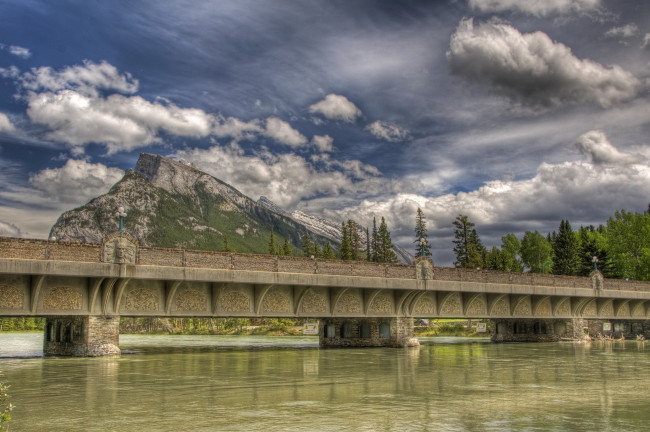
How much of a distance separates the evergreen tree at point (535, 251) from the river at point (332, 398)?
9264 centimetres

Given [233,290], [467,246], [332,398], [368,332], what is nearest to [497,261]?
[467,246]

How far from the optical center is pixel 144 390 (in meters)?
15.6

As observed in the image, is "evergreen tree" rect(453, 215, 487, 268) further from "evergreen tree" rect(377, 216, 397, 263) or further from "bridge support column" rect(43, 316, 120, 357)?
"bridge support column" rect(43, 316, 120, 357)

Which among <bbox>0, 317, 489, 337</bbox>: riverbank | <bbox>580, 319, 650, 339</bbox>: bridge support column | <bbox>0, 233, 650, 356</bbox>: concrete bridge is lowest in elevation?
<bbox>0, 317, 489, 337</bbox>: riverbank

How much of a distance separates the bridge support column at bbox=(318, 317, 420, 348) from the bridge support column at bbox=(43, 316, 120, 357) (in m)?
17.3

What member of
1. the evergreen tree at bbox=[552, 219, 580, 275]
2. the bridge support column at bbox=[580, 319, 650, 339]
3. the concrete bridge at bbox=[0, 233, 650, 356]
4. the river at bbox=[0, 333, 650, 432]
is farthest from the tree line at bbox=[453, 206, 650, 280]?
the river at bbox=[0, 333, 650, 432]

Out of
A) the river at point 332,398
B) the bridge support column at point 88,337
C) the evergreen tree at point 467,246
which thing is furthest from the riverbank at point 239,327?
the river at point 332,398

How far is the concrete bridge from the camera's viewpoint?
25.4 m

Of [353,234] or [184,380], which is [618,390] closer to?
[184,380]

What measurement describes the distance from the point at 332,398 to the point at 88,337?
17.8 metres

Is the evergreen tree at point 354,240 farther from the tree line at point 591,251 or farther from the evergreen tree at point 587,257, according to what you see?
the evergreen tree at point 587,257

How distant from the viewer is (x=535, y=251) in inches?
4397

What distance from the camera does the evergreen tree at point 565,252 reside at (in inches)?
3398

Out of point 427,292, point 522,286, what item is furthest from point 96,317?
point 522,286
